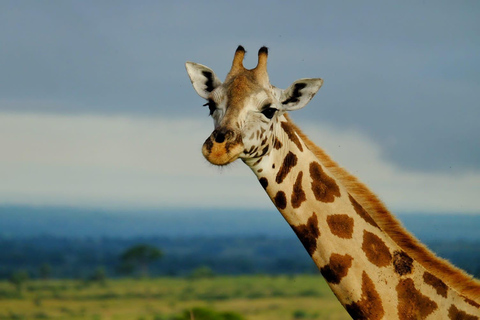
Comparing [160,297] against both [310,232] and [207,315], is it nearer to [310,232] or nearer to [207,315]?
[207,315]

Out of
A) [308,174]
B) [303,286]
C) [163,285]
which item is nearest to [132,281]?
[163,285]

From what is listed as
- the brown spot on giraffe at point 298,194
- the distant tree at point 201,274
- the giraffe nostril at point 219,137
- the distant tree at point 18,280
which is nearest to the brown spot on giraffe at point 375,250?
the brown spot on giraffe at point 298,194

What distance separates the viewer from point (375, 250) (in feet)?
34.3

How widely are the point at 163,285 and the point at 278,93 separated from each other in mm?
133289

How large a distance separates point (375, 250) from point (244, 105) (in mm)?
2739

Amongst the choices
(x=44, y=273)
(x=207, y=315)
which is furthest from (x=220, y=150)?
(x=44, y=273)

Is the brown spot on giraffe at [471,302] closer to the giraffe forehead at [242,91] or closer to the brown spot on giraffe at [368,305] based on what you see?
the brown spot on giraffe at [368,305]

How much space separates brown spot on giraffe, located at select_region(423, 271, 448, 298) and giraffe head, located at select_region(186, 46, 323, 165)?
2.83 m

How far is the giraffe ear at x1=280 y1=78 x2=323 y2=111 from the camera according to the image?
429 inches

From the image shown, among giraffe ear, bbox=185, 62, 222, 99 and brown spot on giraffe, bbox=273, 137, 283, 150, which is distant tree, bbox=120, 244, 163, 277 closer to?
giraffe ear, bbox=185, 62, 222, 99

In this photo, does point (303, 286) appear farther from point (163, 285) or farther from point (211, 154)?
point (211, 154)

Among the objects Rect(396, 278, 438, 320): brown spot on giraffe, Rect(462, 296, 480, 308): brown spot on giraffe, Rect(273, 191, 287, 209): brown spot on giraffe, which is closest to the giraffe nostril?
Rect(273, 191, 287, 209): brown spot on giraffe

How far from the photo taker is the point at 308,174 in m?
10.8

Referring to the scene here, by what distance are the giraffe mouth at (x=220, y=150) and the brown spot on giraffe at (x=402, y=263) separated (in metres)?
2.70
